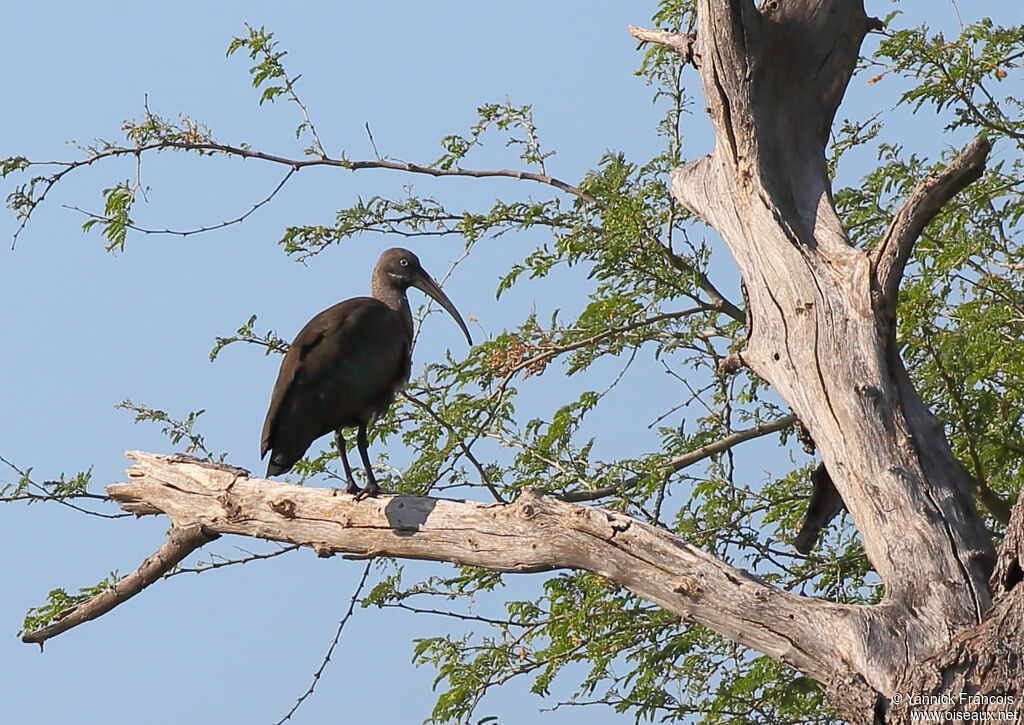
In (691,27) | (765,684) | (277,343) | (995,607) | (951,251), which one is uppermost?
(691,27)

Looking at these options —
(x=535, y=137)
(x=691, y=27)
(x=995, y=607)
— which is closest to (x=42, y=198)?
(x=535, y=137)

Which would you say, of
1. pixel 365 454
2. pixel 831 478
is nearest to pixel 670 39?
pixel 831 478

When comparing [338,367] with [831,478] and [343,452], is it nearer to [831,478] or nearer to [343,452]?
[343,452]

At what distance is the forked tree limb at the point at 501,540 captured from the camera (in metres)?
4.34

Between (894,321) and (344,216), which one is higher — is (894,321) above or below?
below

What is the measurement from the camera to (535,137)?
24.1ft

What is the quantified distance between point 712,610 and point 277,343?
3.09 meters

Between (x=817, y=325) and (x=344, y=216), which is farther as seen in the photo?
(x=344, y=216)

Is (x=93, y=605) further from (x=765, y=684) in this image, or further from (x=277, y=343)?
(x=765, y=684)

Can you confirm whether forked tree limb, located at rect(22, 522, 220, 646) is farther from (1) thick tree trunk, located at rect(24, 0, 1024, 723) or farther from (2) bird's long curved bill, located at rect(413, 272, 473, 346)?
(2) bird's long curved bill, located at rect(413, 272, 473, 346)

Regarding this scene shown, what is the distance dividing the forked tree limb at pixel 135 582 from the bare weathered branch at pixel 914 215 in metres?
2.87

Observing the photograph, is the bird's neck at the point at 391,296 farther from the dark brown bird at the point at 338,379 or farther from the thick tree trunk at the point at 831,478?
the thick tree trunk at the point at 831,478

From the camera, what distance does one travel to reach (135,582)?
18.5 feet

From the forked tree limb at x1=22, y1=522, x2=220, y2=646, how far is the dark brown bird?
0.44m
